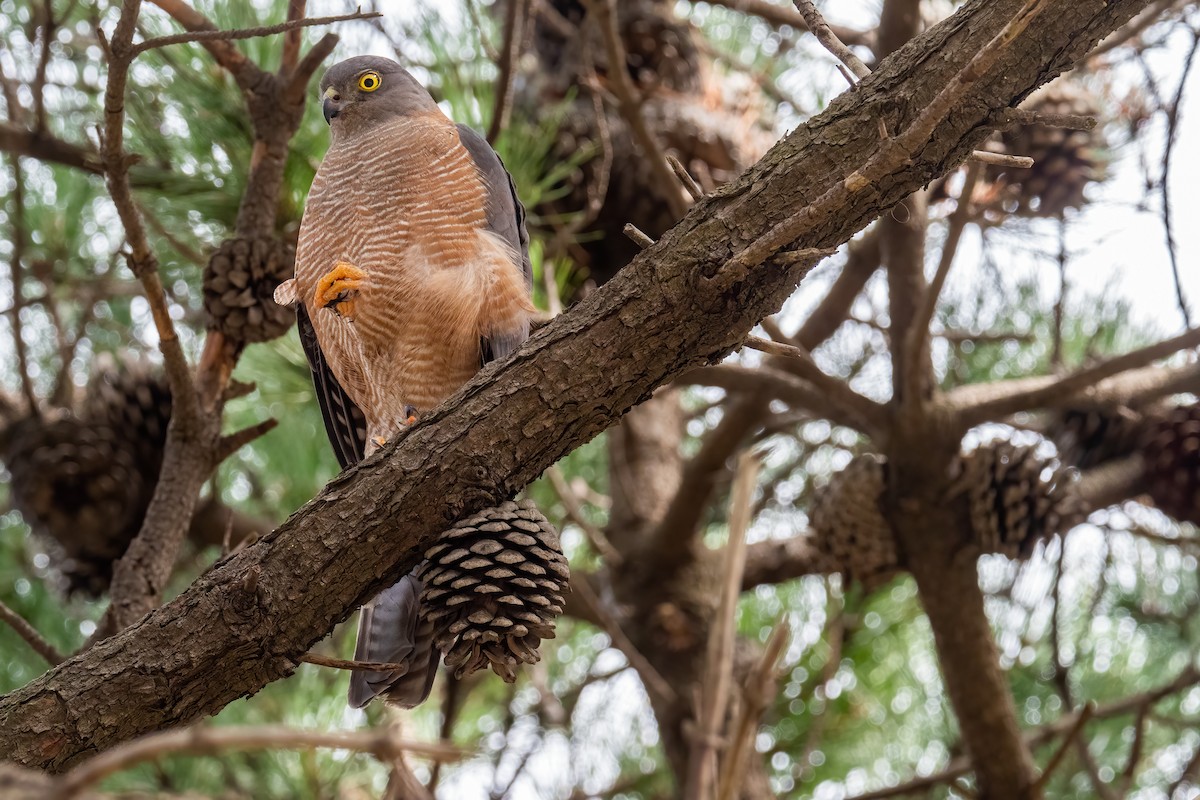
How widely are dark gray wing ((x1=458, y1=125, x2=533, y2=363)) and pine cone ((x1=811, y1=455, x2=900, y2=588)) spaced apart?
1250mm

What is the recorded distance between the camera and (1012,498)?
3402 millimetres

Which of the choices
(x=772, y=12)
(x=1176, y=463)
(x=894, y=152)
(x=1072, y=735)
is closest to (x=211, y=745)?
(x=894, y=152)

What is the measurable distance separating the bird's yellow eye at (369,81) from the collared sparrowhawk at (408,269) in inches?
8.4

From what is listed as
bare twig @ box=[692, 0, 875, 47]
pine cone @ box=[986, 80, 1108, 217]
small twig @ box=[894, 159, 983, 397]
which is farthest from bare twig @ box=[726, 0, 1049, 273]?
bare twig @ box=[692, 0, 875, 47]

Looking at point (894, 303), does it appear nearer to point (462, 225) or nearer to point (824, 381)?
point (824, 381)

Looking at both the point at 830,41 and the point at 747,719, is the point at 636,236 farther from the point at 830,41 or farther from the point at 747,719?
the point at 747,719

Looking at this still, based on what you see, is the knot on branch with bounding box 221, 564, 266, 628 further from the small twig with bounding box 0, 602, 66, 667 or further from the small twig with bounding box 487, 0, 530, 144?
the small twig with bounding box 487, 0, 530, 144

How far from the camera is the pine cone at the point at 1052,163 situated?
395 cm

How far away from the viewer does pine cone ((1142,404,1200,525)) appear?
3826 millimetres

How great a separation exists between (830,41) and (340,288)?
1328mm

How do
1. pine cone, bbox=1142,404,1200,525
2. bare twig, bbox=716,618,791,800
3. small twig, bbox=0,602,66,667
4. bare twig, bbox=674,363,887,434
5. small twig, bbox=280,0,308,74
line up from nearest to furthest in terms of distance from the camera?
bare twig, bbox=716,618,791,800
small twig, bbox=0,602,66,667
small twig, bbox=280,0,308,74
bare twig, bbox=674,363,887,434
pine cone, bbox=1142,404,1200,525

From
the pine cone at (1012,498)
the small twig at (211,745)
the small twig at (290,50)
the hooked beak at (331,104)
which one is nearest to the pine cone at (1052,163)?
the pine cone at (1012,498)

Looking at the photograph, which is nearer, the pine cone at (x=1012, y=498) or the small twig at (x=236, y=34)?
the small twig at (x=236, y=34)

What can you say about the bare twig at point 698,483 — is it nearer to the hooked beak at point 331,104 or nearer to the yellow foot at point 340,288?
the yellow foot at point 340,288
